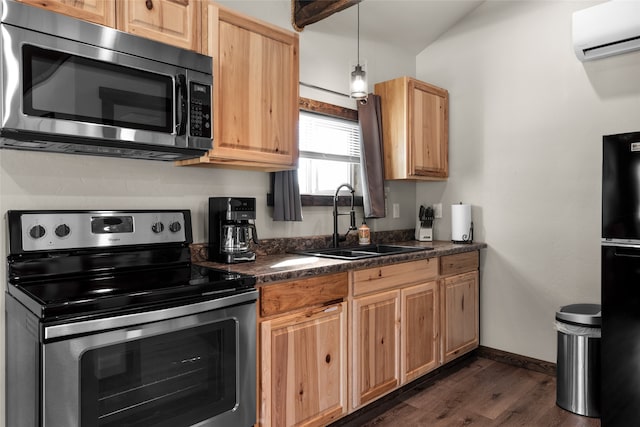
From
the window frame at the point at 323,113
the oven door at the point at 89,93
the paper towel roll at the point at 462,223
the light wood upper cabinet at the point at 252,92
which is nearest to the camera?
the oven door at the point at 89,93

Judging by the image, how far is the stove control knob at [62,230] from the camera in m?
1.82

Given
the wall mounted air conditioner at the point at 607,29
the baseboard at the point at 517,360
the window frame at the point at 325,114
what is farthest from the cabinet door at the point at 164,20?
the baseboard at the point at 517,360

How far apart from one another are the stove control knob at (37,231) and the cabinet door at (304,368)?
38.2 inches

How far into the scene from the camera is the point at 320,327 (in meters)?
2.17

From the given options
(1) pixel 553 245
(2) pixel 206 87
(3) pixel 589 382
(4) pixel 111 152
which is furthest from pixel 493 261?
(4) pixel 111 152

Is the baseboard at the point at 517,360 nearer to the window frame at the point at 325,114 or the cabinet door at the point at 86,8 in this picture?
the window frame at the point at 325,114

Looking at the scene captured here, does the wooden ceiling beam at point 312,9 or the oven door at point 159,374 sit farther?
the wooden ceiling beam at point 312,9

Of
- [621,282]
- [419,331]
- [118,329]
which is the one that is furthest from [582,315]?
[118,329]

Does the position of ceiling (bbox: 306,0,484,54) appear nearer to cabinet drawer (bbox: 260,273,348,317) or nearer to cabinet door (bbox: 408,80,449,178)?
cabinet door (bbox: 408,80,449,178)

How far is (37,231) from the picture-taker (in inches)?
69.7

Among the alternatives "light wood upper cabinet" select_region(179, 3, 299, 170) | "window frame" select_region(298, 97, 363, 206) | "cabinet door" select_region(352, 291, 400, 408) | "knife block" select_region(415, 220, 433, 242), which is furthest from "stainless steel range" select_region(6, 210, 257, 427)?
"knife block" select_region(415, 220, 433, 242)

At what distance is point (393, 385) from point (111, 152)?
77.8 inches

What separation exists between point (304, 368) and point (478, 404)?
1252 mm

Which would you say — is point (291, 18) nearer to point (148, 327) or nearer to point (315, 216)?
point (315, 216)
